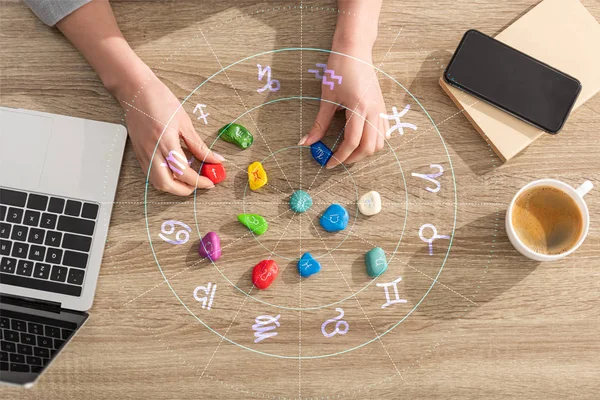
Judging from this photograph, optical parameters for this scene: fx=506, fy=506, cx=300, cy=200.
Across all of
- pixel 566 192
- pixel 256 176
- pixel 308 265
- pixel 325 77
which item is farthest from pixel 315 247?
pixel 566 192

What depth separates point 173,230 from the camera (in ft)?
2.59

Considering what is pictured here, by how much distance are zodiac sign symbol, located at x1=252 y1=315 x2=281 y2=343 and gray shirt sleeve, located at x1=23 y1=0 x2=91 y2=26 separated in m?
0.56

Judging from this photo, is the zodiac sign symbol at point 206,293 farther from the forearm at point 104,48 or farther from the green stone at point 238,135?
the forearm at point 104,48

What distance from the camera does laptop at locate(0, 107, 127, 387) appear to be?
75cm

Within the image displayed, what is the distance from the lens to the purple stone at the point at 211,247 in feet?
2.54

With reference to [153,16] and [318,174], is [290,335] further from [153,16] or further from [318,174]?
[153,16]

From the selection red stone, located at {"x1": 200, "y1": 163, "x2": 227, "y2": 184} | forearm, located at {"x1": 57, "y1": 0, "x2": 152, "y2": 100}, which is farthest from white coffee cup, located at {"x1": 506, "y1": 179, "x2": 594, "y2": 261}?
forearm, located at {"x1": 57, "y1": 0, "x2": 152, "y2": 100}

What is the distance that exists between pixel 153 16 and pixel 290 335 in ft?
1.82

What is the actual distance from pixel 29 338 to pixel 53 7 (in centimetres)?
50

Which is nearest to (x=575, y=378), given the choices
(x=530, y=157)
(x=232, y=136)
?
(x=530, y=157)

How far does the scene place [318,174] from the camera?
0.80 m

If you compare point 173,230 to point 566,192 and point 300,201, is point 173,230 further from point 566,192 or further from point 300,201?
point 566,192

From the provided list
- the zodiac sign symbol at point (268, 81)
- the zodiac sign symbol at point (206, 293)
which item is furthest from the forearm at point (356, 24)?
the zodiac sign symbol at point (206, 293)

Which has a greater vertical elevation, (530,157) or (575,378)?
(530,157)
